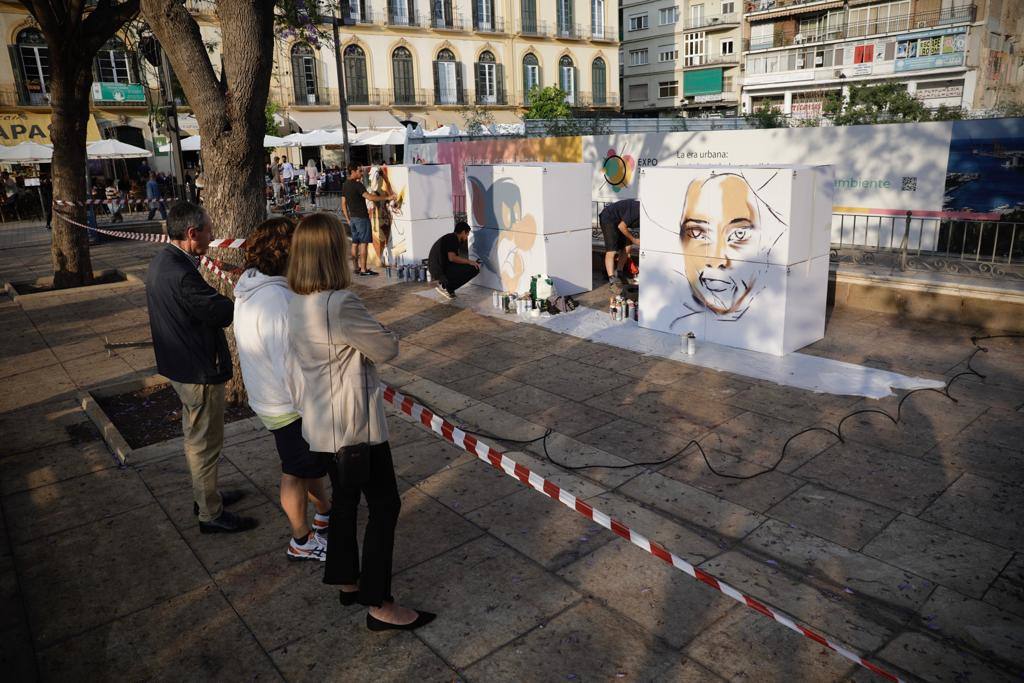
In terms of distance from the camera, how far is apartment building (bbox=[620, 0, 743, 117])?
6500 cm

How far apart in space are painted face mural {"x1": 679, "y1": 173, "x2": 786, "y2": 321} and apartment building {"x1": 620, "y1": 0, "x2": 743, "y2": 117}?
58.5 m

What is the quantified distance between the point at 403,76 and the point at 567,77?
1492 cm

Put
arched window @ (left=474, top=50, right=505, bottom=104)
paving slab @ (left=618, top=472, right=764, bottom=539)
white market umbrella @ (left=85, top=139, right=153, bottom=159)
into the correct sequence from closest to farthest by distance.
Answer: paving slab @ (left=618, top=472, right=764, bottom=539), white market umbrella @ (left=85, top=139, right=153, bottom=159), arched window @ (left=474, top=50, right=505, bottom=104)

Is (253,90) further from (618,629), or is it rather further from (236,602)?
(618,629)

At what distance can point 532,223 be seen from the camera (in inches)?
411

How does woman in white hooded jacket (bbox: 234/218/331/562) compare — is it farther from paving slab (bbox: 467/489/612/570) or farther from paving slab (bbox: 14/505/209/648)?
paving slab (bbox: 467/489/612/570)

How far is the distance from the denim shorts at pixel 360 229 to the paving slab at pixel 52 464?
24.6 ft

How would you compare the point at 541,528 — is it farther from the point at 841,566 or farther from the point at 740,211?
the point at 740,211

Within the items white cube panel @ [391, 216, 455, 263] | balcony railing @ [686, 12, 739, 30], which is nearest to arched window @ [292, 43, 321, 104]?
white cube panel @ [391, 216, 455, 263]

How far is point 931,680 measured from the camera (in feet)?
10.4

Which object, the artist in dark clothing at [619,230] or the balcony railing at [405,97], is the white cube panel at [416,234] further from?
the balcony railing at [405,97]

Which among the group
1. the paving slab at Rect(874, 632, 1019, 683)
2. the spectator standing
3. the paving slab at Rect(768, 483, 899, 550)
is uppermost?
the spectator standing

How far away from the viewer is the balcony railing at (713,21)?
64000 mm

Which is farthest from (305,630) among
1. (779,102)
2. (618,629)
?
(779,102)
